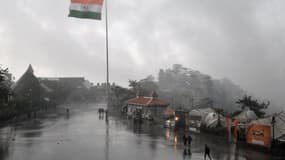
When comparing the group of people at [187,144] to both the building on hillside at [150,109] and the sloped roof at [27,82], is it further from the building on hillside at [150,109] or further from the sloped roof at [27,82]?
the sloped roof at [27,82]

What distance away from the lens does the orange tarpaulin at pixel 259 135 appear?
995 inches

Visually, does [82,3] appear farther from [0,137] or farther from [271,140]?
[271,140]

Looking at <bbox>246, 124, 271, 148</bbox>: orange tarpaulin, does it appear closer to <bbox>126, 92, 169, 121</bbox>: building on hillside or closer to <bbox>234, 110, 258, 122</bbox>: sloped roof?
<bbox>234, 110, 258, 122</bbox>: sloped roof

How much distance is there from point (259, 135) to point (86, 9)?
79.2 ft

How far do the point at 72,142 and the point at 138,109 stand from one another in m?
26.8

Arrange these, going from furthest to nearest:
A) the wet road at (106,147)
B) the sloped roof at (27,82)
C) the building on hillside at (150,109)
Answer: the sloped roof at (27,82), the building on hillside at (150,109), the wet road at (106,147)

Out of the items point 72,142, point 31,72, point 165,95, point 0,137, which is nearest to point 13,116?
point 0,137

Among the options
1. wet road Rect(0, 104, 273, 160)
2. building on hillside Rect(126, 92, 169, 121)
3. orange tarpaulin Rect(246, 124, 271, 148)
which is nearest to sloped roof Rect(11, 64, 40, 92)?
building on hillside Rect(126, 92, 169, 121)

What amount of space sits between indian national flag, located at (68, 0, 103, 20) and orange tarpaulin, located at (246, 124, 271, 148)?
21.9 metres

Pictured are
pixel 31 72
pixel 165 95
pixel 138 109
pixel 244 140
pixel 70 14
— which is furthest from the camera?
pixel 165 95

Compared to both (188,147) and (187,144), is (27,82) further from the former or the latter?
(188,147)

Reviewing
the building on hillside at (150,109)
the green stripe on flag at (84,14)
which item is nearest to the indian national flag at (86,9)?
the green stripe on flag at (84,14)

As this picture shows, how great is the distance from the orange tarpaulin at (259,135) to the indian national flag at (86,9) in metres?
21.9

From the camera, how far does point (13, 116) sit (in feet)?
152
